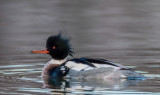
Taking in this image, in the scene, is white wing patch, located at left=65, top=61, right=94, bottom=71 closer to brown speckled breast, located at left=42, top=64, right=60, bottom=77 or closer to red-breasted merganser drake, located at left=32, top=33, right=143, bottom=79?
red-breasted merganser drake, located at left=32, top=33, right=143, bottom=79

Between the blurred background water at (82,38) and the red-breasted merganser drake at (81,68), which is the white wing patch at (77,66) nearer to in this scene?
the red-breasted merganser drake at (81,68)

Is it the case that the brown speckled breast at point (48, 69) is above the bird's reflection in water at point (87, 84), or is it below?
above

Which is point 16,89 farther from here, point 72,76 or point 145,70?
point 145,70

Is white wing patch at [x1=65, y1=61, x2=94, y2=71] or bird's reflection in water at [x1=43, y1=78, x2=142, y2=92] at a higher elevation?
white wing patch at [x1=65, y1=61, x2=94, y2=71]

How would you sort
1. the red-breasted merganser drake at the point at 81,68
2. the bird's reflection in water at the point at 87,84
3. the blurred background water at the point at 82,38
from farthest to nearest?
the red-breasted merganser drake at the point at 81,68 < the blurred background water at the point at 82,38 < the bird's reflection in water at the point at 87,84

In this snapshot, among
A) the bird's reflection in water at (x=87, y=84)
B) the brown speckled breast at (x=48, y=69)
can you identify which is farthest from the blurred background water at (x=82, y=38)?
the brown speckled breast at (x=48, y=69)

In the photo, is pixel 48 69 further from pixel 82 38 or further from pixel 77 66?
pixel 82 38

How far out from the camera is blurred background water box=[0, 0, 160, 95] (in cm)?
1068

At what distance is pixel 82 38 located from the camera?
17312 millimetres

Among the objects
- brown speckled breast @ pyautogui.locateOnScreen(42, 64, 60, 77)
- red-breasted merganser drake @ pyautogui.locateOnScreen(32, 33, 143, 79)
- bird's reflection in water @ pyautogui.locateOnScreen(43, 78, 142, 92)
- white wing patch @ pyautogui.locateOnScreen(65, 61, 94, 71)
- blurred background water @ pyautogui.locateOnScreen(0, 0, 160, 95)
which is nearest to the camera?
bird's reflection in water @ pyautogui.locateOnScreen(43, 78, 142, 92)

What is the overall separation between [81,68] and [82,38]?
19.0 feet

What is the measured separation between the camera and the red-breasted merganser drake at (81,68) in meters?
11.3

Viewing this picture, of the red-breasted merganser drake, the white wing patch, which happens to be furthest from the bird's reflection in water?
the white wing patch

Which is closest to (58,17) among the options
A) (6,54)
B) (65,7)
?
(65,7)
